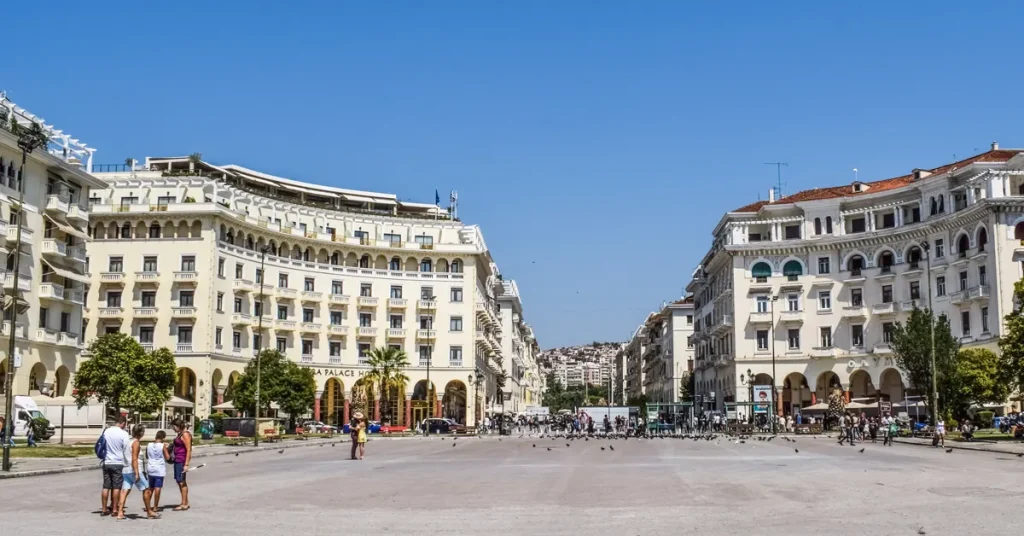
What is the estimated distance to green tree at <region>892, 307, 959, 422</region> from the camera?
61594mm

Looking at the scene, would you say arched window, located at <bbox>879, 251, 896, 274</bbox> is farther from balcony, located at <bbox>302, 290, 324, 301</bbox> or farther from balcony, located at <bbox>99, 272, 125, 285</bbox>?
balcony, located at <bbox>99, 272, 125, 285</bbox>

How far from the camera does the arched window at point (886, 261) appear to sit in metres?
78.3

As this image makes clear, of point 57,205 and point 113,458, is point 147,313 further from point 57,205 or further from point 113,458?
point 113,458

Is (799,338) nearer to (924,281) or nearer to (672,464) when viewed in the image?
(924,281)

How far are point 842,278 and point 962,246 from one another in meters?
11.0

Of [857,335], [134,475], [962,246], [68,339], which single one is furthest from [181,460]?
[857,335]

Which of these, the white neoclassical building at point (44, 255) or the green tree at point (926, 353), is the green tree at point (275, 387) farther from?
the green tree at point (926, 353)

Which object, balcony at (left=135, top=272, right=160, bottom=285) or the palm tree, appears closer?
balcony at (left=135, top=272, right=160, bottom=285)

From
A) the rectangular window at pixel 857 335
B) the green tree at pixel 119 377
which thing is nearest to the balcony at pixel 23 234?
the green tree at pixel 119 377

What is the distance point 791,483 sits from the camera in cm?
2270

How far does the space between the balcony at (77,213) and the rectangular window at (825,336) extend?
5518cm

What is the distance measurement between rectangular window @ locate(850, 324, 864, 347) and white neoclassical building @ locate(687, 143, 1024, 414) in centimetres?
8

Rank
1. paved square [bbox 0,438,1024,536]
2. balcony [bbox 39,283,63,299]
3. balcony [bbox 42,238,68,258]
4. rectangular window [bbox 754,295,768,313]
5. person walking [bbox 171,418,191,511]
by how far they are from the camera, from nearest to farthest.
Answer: paved square [bbox 0,438,1024,536], person walking [bbox 171,418,191,511], balcony [bbox 39,283,63,299], balcony [bbox 42,238,68,258], rectangular window [bbox 754,295,768,313]

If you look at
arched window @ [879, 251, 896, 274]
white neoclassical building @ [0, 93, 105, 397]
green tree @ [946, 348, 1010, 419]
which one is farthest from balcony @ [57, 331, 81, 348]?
arched window @ [879, 251, 896, 274]
